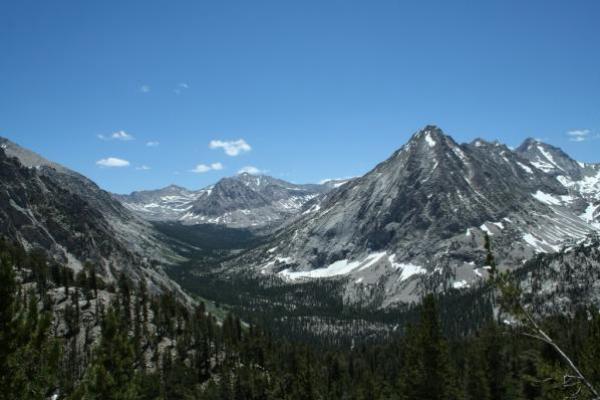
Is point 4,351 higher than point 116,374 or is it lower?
higher

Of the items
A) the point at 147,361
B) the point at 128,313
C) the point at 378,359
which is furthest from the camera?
the point at 378,359

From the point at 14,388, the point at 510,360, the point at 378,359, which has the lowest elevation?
the point at 378,359

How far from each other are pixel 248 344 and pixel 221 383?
26262 millimetres

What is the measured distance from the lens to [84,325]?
12031cm

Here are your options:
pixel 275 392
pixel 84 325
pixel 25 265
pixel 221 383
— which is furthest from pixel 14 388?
pixel 25 265

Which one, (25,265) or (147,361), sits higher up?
(25,265)

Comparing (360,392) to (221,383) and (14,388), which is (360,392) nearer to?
(221,383)

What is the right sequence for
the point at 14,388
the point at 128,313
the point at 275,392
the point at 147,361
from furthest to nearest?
the point at 128,313 < the point at 147,361 < the point at 275,392 < the point at 14,388

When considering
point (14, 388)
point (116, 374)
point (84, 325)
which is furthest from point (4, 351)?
point (84, 325)

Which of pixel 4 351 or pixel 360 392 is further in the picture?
pixel 360 392

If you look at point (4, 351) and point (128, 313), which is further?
point (128, 313)

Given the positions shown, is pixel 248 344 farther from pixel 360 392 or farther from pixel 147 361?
pixel 360 392

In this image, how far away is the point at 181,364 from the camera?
110m

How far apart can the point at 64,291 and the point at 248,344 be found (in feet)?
168
